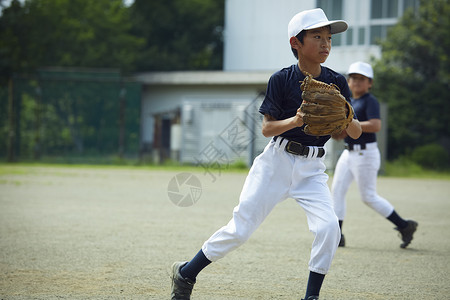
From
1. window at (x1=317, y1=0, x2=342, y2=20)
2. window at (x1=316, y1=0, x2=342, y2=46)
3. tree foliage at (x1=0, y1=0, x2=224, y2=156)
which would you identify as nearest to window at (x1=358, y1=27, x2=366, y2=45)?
window at (x1=316, y1=0, x2=342, y2=46)

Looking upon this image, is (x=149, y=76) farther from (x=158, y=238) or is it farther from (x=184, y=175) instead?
(x=158, y=238)

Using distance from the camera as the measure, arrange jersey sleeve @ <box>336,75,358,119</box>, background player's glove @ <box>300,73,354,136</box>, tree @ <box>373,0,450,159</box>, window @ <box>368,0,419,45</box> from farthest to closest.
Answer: window @ <box>368,0,419,45</box> → tree @ <box>373,0,450,159</box> → jersey sleeve @ <box>336,75,358,119</box> → background player's glove @ <box>300,73,354,136</box>

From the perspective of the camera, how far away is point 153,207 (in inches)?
430

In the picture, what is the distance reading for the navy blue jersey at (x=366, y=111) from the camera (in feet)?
23.8

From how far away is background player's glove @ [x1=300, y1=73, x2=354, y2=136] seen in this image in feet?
13.2

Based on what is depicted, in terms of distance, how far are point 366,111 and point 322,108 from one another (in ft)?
11.2

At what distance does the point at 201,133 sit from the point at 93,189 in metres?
10.8

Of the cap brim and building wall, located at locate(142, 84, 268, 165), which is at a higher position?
the cap brim

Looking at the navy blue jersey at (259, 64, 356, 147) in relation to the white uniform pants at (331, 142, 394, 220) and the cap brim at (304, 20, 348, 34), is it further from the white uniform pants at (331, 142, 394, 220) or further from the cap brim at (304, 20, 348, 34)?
the white uniform pants at (331, 142, 394, 220)

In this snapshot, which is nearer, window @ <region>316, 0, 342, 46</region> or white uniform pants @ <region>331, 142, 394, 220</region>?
white uniform pants @ <region>331, 142, 394, 220</region>

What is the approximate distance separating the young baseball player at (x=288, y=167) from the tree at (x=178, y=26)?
38.5 m

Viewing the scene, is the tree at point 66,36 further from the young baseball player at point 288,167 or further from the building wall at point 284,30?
the young baseball player at point 288,167

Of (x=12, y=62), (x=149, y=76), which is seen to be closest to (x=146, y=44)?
(x=149, y=76)

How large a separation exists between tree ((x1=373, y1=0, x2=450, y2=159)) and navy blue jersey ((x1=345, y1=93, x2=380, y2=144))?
724 inches
